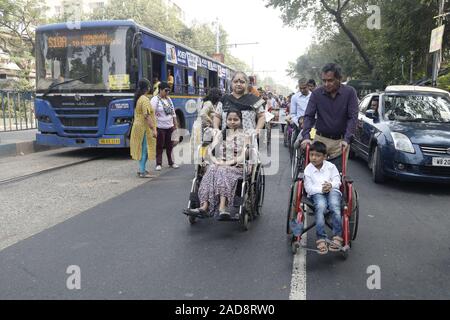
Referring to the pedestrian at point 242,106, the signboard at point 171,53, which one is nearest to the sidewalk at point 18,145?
the signboard at point 171,53

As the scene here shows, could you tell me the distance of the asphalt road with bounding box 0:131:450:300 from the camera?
11.1 feet

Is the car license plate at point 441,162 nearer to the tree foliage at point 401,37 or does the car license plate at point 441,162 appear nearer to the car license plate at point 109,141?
the car license plate at point 109,141

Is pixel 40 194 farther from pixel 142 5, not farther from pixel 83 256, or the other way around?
pixel 142 5

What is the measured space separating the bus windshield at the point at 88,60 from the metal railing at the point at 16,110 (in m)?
4.15

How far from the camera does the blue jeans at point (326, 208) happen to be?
3994 millimetres

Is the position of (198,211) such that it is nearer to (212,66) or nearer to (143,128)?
(143,128)

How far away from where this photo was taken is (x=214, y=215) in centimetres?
486

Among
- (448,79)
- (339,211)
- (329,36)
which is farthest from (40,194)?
(329,36)

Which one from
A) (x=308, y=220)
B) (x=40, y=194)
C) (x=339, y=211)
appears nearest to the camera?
(x=339, y=211)

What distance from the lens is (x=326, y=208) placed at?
4102mm

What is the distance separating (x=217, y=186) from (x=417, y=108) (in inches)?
197

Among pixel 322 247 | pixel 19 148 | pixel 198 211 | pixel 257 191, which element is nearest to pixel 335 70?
pixel 257 191

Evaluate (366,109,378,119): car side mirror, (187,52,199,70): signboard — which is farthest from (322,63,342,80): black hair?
(187,52,199,70): signboard
